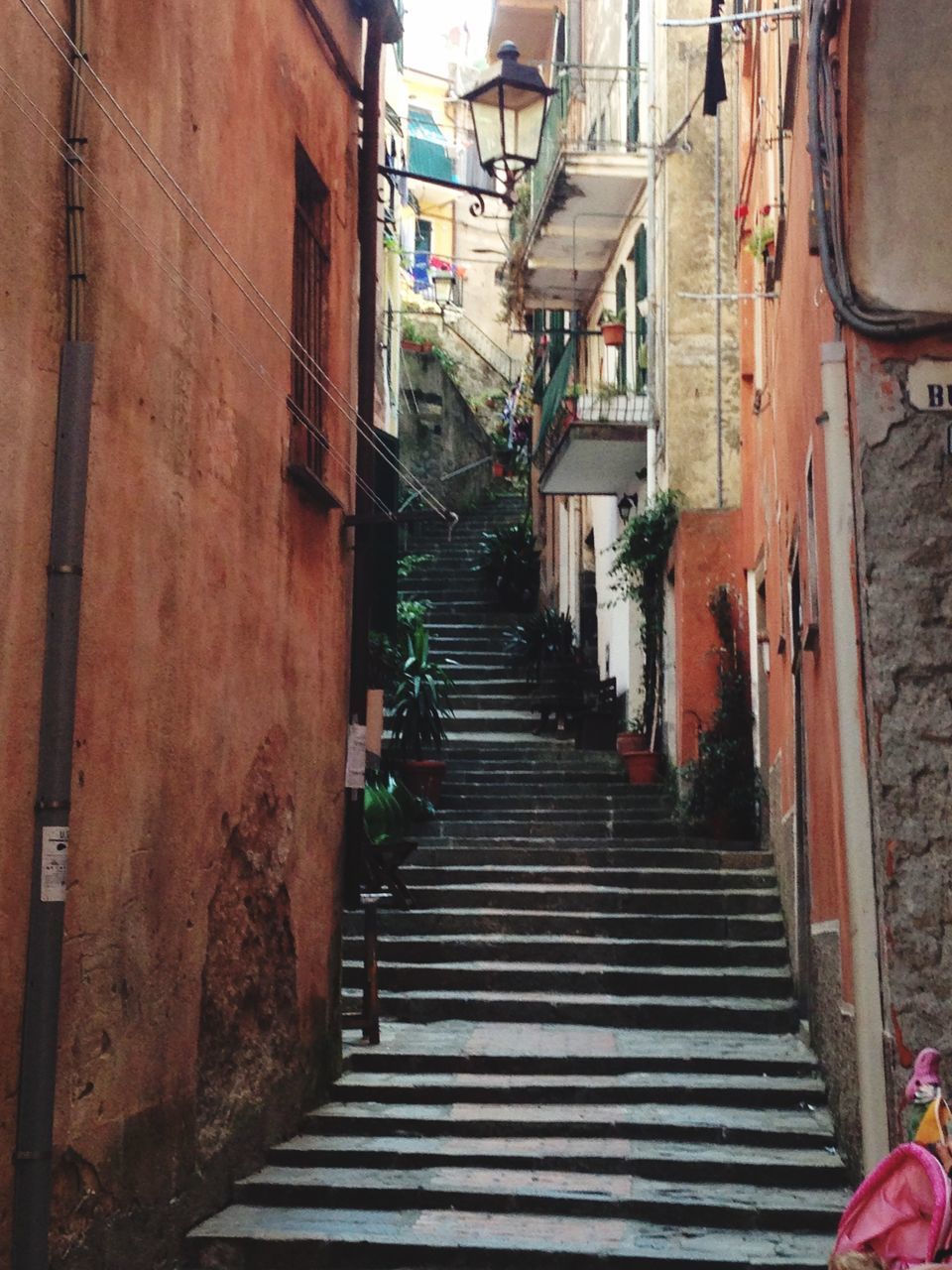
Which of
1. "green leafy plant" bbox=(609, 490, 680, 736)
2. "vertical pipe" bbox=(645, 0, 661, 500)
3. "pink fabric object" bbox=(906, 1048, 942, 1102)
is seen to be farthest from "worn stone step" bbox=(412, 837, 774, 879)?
"pink fabric object" bbox=(906, 1048, 942, 1102)

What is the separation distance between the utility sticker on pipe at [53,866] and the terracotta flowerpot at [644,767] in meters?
9.77

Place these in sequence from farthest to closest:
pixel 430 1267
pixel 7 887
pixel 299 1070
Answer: pixel 299 1070, pixel 430 1267, pixel 7 887

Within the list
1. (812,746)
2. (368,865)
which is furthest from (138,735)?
(368,865)

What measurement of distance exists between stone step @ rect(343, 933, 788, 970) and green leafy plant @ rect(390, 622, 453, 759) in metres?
3.93

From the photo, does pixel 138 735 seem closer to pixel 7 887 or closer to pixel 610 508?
pixel 7 887

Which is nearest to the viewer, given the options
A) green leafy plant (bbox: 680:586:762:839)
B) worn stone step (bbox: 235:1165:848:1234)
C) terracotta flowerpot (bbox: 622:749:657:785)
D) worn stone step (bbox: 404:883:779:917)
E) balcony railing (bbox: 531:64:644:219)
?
worn stone step (bbox: 235:1165:848:1234)

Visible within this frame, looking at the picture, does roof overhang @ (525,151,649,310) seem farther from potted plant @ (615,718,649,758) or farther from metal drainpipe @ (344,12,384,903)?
metal drainpipe @ (344,12,384,903)

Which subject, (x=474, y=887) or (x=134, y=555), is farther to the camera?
(x=474, y=887)

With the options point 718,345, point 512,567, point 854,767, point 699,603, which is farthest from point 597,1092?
point 512,567

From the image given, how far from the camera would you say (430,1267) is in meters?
5.98

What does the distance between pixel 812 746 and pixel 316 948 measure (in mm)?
2812

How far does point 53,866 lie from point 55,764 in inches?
11.9

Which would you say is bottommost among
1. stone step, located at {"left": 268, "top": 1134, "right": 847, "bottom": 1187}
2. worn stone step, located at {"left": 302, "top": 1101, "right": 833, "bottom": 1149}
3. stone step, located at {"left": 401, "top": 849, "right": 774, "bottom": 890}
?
stone step, located at {"left": 268, "top": 1134, "right": 847, "bottom": 1187}

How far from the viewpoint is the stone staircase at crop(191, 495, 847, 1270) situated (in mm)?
6172
